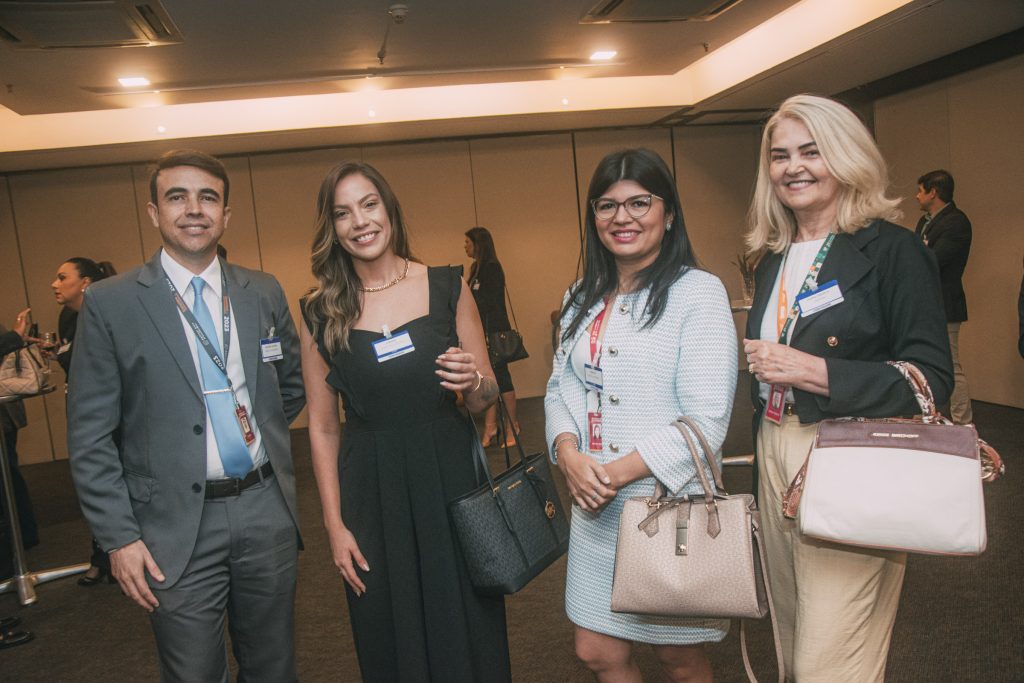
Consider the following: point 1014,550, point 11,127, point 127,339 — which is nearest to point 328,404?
point 127,339

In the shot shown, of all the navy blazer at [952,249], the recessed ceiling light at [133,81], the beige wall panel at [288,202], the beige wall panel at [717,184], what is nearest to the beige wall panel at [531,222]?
the beige wall panel at [717,184]

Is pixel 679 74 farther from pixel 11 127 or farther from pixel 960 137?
pixel 11 127

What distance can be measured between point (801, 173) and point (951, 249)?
472 centimetres

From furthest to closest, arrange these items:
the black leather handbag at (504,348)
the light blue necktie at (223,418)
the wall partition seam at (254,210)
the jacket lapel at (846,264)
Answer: the wall partition seam at (254,210) → the black leather handbag at (504,348) → the light blue necktie at (223,418) → the jacket lapel at (846,264)

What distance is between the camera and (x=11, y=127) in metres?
6.74

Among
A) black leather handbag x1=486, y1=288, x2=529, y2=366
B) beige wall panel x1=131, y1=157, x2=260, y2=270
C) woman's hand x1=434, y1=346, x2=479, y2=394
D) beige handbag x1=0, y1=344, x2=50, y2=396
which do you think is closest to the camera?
woman's hand x1=434, y1=346, x2=479, y2=394

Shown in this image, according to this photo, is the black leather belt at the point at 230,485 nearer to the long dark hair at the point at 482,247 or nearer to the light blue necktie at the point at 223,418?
the light blue necktie at the point at 223,418

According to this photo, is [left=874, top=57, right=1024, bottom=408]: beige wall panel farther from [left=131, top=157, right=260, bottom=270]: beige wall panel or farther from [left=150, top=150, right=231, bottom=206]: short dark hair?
[left=131, top=157, right=260, bottom=270]: beige wall panel

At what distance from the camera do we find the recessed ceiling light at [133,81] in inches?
224

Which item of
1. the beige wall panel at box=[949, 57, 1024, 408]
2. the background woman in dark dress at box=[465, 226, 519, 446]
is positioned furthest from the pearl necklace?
the beige wall panel at box=[949, 57, 1024, 408]

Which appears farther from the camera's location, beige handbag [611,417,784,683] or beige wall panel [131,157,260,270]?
beige wall panel [131,157,260,270]

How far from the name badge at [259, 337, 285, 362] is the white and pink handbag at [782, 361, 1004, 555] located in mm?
1395

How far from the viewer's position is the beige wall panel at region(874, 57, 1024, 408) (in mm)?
6035

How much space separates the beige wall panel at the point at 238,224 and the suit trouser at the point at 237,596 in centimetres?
656
